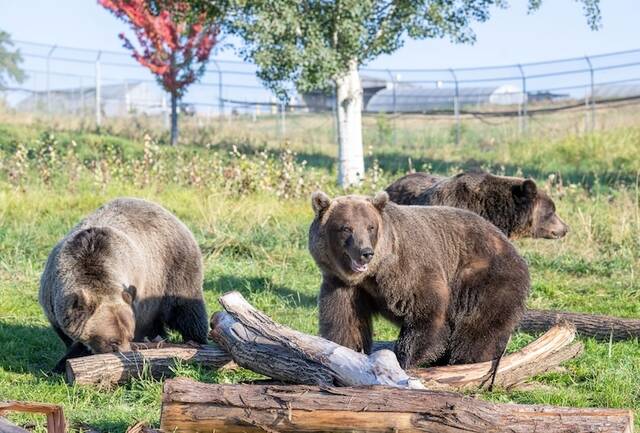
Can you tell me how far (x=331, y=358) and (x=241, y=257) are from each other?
7.06 m

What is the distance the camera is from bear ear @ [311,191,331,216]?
281 inches

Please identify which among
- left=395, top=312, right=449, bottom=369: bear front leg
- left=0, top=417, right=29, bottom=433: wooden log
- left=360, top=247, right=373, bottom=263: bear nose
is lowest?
left=395, top=312, right=449, bottom=369: bear front leg

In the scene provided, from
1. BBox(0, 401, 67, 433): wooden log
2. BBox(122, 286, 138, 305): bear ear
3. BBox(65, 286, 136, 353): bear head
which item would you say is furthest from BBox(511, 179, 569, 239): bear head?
BBox(0, 401, 67, 433): wooden log

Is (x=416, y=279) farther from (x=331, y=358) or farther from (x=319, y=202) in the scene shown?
(x=331, y=358)

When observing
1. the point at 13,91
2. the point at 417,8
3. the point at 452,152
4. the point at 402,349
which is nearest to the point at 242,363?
the point at 402,349

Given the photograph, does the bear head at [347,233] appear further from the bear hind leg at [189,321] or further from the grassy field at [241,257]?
the bear hind leg at [189,321]

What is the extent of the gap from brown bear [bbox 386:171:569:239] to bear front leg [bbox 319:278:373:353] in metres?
2.89

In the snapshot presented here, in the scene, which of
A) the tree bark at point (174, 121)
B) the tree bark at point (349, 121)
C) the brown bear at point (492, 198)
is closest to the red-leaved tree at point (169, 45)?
the tree bark at point (174, 121)

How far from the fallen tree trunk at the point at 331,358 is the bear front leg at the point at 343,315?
0.56 metres

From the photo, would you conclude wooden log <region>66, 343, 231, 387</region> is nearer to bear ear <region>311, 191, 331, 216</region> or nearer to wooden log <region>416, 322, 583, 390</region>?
bear ear <region>311, 191, 331, 216</region>

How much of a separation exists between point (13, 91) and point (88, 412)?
Result: 105 feet

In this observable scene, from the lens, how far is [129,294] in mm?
7879

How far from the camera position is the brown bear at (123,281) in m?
7.60

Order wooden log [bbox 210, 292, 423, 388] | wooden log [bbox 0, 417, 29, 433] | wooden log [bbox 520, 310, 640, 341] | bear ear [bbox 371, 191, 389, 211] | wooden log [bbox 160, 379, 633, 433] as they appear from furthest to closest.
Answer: wooden log [bbox 520, 310, 640, 341] → bear ear [bbox 371, 191, 389, 211] → wooden log [bbox 210, 292, 423, 388] → wooden log [bbox 160, 379, 633, 433] → wooden log [bbox 0, 417, 29, 433]
